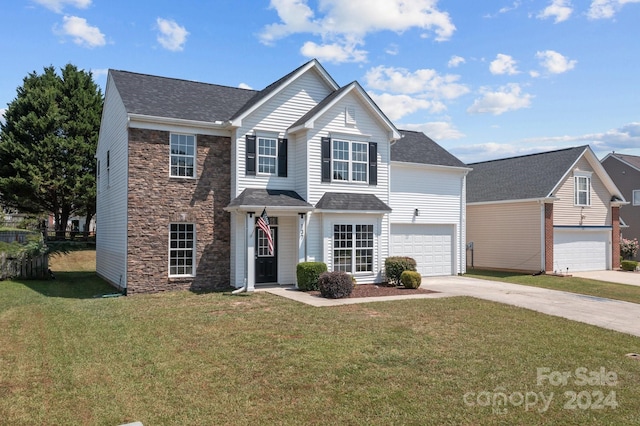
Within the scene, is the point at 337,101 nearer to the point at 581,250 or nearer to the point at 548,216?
the point at 548,216

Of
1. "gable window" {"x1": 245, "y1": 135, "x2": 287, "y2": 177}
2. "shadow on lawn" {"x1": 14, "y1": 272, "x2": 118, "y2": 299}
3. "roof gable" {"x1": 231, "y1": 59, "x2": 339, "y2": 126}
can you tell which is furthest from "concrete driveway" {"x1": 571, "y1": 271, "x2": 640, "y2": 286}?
"shadow on lawn" {"x1": 14, "y1": 272, "x2": 118, "y2": 299}

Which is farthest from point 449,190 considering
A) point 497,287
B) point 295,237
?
point 295,237

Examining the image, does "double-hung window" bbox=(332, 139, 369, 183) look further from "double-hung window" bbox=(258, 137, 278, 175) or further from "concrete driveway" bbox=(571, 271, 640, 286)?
"concrete driveway" bbox=(571, 271, 640, 286)

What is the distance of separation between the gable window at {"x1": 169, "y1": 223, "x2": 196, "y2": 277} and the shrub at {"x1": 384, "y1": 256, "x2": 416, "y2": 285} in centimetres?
751

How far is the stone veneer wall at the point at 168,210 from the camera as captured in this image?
16.6 m

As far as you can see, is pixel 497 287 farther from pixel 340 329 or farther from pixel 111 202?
pixel 111 202

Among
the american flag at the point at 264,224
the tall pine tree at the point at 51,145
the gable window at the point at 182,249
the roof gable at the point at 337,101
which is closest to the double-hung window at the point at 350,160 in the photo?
the roof gable at the point at 337,101

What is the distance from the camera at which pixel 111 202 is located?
19.9 m

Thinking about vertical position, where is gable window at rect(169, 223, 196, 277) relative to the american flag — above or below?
below

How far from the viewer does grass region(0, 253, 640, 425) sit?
6.18 metres

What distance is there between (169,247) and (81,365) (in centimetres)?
924

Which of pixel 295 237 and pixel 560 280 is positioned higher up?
pixel 295 237

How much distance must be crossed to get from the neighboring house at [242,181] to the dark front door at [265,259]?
39 millimetres

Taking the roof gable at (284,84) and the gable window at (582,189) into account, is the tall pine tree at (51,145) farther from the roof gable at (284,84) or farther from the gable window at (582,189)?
the gable window at (582,189)
